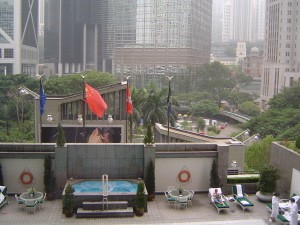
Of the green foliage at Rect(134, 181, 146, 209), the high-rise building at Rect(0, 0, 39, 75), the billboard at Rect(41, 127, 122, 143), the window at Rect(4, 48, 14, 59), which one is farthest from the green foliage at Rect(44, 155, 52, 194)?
the window at Rect(4, 48, 14, 59)

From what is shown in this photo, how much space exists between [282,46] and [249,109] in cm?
1904

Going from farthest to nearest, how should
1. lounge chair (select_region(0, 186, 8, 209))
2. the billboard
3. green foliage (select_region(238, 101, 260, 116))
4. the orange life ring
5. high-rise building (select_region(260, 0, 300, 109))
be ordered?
high-rise building (select_region(260, 0, 300, 109)) → green foliage (select_region(238, 101, 260, 116)) → the billboard → the orange life ring → lounge chair (select_region(0, 186, 8, 209))

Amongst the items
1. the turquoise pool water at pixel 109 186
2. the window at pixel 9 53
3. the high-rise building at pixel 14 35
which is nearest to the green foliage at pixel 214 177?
the turquoise pool water at pixel 109 186

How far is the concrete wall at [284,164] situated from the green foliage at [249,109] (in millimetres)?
61981

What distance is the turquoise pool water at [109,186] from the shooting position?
17.6 meters

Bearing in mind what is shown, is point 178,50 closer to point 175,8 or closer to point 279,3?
point 175,8

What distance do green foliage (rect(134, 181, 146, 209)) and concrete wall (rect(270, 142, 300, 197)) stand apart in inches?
248

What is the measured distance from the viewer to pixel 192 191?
18.5m

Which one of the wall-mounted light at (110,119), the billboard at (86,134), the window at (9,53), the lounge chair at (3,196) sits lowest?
the lounge chair at (3,196)

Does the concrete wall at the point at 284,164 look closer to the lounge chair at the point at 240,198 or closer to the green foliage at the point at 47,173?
the lounge chair at the point at 240,198

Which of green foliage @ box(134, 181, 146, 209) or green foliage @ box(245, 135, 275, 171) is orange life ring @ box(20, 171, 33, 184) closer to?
green foliage @ box(134, 181, 146, 209)

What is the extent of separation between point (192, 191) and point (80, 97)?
13107 mm

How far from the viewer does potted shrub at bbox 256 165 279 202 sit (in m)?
18.0

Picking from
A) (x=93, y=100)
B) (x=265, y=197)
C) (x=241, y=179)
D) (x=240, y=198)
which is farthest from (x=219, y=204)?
(x=93, y=100)
